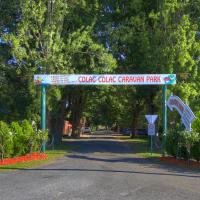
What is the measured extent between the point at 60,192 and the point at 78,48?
92.9 ft

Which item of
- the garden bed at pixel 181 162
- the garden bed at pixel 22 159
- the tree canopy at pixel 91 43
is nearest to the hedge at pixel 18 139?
the garden bed at pixel 22 159

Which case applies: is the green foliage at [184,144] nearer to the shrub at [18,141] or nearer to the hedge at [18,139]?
the hedge at [18,139]

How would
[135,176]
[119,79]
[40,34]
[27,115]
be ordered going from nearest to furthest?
[135,176]
[119,79]
[40,34]
[27,115]

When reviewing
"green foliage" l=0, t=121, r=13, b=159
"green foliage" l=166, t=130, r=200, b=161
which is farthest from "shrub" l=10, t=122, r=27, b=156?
"green foliage" l=166, t=130, r=200, b=161

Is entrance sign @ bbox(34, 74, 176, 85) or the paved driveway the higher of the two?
entrance sign @ bbox(34, 74, 176, 85)

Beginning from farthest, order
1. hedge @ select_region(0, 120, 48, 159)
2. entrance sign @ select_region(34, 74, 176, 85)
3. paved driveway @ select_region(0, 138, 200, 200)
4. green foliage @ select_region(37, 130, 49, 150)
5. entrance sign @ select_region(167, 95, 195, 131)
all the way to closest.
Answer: entrance sign @ select_region(34, 74, 176, 85)
green foliage @ select_region(37, 130, 49, 150)
entrance sign @ select_region(167, 95, 195, 131)
hedge @ select_region(0, 120, 48, 159)
paved driveway @ select_region(0, 138, 200, 200)

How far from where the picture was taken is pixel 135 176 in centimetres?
1861

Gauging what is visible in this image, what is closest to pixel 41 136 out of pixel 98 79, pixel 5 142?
pixel 5 142

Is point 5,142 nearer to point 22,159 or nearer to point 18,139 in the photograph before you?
point 22,159

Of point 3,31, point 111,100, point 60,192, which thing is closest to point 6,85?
point 3,31

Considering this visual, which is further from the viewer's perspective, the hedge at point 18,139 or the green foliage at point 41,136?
the green foliage at point 41,136

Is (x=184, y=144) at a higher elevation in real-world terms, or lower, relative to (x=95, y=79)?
lower

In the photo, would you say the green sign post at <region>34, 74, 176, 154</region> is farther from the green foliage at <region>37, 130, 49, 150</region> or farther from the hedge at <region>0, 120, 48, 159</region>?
the hedge at <region>0, 120, 48, 159</region>

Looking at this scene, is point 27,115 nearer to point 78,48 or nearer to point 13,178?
point 78,48
